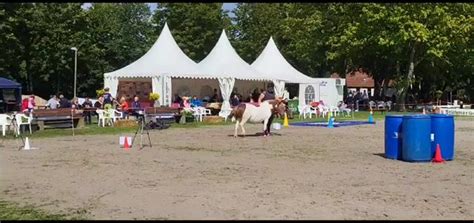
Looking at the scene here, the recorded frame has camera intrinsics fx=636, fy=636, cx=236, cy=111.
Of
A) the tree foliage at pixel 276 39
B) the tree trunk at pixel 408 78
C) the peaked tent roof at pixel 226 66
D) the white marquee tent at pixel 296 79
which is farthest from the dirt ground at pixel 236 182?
the tree trunk at pixel 408 78

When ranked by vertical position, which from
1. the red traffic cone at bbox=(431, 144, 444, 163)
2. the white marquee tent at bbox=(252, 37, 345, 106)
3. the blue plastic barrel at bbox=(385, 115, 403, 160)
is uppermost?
the white marquee tent at bbox=(252, 37, 345, 106)

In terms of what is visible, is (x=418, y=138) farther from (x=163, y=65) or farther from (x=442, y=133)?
(x=163, y=65)

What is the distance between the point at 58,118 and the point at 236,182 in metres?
16.6

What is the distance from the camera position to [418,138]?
1392 centimetres

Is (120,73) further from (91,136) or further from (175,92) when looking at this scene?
(91,136)

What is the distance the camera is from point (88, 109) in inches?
1146

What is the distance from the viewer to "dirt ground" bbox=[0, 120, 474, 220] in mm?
8219

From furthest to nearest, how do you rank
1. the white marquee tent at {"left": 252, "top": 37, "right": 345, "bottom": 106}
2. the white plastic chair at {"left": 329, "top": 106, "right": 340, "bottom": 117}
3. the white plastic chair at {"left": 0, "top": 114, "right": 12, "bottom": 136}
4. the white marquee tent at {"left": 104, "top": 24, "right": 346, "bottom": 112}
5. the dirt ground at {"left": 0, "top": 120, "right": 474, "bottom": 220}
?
1. the white marquee tent at {"left": 252, "top": 37, "right": 345, "bottom": 106}
2. the white plastic chair at {"left": 329, "top": 106, "right": 340, "bottom": 117}
3. the white marquee tent at {"left": 104, "top": 24, "right": 346, "bottom": 112}
4. the white plastic chair at {"left": 0, "top": 114, "right": 12, "bottom": 136}
5. the dirt ground at {"left": 0, "top": 120, "right": 474, "bottom": 220}

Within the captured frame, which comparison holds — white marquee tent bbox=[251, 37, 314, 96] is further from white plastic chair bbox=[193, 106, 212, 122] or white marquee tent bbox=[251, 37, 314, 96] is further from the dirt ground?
the dirt ground

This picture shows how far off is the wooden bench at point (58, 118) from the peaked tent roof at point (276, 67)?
16.1m

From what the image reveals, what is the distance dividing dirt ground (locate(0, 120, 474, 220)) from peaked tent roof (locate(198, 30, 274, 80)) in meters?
16.8

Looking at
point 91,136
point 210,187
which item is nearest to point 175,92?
point 91,136

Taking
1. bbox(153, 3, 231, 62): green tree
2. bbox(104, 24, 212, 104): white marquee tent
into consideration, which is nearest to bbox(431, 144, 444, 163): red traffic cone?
bbox(104, 24, 212, 104): white marquee tent

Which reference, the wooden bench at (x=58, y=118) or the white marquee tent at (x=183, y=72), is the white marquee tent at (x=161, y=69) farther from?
the wooden bench at (x=58, y=118)
